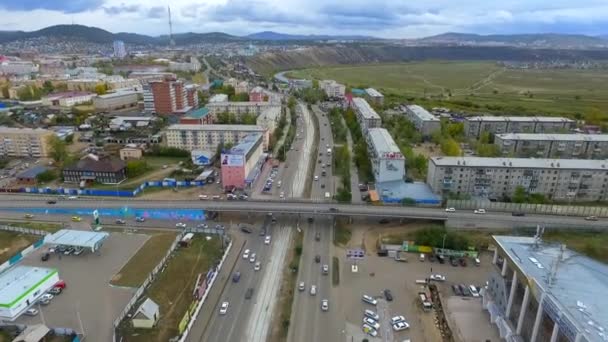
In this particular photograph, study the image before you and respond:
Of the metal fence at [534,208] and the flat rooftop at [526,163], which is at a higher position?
the flat rooftop at [526,163]

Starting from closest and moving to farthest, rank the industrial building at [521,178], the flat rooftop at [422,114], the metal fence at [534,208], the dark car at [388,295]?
1. the dark car at [388,295]
2. the metal fence at [534,208]
3. the industrial building at [521,178]
4. the flat rooftop at [422,114]

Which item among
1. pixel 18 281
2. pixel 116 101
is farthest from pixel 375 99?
pixel 18 281

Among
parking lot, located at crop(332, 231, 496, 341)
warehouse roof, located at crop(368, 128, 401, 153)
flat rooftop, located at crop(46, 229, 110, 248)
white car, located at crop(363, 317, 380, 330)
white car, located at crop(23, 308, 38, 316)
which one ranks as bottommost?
white car, located at crop(23, 308, 38, 316)

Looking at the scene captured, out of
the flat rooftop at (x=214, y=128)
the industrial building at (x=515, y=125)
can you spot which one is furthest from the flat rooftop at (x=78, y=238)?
the industrial building at (x=515, y=125)

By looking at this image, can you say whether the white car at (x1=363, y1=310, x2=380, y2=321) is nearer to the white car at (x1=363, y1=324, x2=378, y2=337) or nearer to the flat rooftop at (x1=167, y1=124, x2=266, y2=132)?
the white car at (x1=363, y1=324, x2=378, y2=337)

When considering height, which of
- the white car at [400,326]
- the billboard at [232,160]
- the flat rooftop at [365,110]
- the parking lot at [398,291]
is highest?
the flat rooftop at [365,110]

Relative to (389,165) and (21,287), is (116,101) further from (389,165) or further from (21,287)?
(21,287)

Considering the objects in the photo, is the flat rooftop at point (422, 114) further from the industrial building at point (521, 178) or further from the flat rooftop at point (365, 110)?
the industrial building at point (521, 178)

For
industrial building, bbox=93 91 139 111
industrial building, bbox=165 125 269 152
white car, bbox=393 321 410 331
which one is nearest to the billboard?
industrial building, bbox=165 125 269 152
